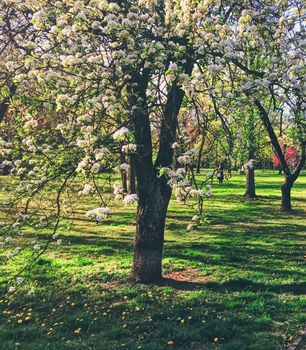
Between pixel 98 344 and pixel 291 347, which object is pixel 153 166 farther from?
pixel 291 347

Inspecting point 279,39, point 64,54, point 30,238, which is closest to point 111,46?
point 64,54

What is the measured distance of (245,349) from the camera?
21.1ft

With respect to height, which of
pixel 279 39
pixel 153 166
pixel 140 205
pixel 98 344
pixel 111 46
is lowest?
pixel 98 344

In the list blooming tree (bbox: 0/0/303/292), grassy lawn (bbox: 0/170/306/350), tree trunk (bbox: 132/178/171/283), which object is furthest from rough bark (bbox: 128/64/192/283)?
blooming tree (bbox: 0/0/303/292)

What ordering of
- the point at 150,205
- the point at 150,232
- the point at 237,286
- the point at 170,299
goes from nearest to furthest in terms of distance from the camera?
1. the point at 170,299
2. the point at 237,286
3. the point at 150,205
4. the point at 150,232


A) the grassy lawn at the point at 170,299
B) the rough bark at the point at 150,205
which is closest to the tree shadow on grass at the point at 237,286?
the grassy lawn at the point at 170,299

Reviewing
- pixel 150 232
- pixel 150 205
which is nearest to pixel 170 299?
pixel 150 232

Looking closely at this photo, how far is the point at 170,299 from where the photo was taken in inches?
347

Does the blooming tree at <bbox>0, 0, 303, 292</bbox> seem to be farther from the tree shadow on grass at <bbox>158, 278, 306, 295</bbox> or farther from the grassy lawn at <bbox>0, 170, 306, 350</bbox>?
the tree shadow on grass at <bbox>158, 278, 306, 295</bbox>

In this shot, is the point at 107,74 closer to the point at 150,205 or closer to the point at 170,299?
the point at 150,205

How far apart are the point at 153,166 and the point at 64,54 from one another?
3.53 metres

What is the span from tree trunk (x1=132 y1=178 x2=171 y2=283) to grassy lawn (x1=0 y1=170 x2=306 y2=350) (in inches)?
17.3

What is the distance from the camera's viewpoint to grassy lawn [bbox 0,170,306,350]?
7027mm

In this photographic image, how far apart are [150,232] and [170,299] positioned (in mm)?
1780
